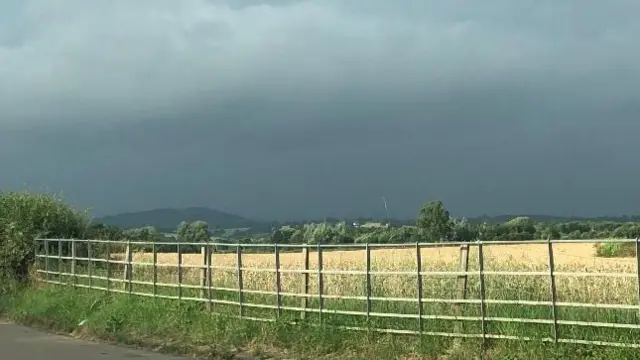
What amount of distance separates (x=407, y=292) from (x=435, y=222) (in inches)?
523

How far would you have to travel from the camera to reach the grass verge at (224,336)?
12.1 meters

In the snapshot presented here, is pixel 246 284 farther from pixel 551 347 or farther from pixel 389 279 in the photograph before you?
pixel 551 347

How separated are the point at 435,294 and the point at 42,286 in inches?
614

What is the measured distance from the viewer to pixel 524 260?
16.8 metres

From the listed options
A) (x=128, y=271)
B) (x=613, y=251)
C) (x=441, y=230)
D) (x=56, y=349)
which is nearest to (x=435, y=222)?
(x=441, y=230)

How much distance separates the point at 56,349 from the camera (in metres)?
16.0

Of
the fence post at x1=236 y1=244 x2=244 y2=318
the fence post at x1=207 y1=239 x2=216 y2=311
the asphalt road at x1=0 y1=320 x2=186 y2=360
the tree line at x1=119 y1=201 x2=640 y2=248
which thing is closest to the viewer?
the asphalt road at x1=0 y1=320 x2=186 y2=360

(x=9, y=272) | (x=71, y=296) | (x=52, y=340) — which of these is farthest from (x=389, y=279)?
(x=9, y=272)

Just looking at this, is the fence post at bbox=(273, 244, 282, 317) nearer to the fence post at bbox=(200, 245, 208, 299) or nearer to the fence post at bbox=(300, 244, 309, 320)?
the fence post at bbox=(300, 244, 309, 320)

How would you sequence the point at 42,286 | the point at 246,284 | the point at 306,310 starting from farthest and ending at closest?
1. the point at 42,286
2. the point at 246,284
3. the point at 306,310

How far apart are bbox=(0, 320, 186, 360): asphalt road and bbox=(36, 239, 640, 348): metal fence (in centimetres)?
244

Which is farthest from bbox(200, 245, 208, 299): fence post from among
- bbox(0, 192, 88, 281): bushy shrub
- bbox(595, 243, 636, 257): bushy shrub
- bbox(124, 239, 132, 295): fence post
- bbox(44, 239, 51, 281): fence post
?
bbox(595, 243, 636, 257): bushy shrub

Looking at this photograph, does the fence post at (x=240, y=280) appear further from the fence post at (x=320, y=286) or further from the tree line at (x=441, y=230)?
the tree line at (x=441, y=230)

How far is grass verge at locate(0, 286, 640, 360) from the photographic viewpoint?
1213 cm
